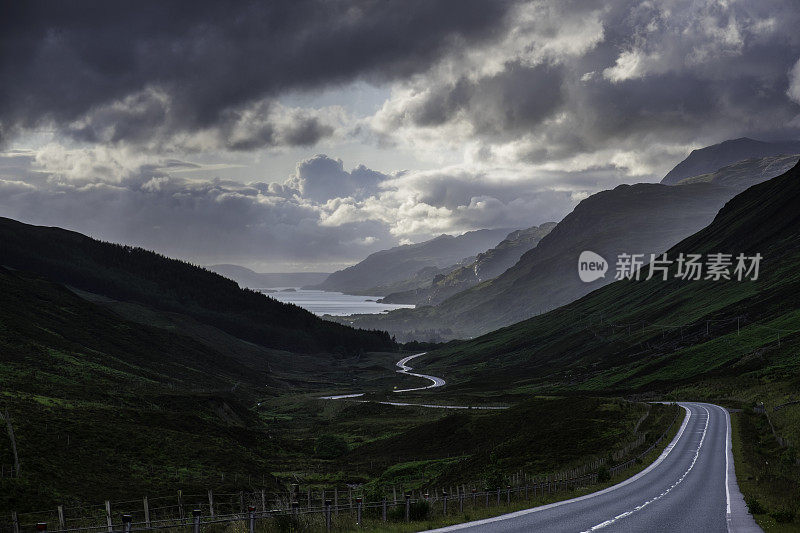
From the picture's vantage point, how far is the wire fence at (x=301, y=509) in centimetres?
2450

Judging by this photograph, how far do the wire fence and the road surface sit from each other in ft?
10.0

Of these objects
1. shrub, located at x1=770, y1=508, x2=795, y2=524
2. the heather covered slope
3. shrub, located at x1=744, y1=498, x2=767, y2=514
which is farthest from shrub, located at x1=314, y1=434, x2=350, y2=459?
shrub, located at x1=770, y1=508, x2=795, y2=524

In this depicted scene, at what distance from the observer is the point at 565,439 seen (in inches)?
2630

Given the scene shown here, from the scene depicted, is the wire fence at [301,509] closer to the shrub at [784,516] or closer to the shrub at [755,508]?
the shrub at [755,508]

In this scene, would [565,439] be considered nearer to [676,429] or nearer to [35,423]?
[676,429]

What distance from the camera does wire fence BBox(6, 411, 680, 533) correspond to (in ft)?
80.4

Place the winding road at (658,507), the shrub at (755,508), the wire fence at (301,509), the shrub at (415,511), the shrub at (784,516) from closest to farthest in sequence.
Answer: the wire fence at (301,509)
the winding road at (658,507)
the shrub at (784,516)
the shrub at (415,511)
the shrub at (755,508)

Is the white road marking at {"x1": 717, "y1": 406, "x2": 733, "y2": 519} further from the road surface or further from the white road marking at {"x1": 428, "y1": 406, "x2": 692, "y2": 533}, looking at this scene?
the white road marking at {"x1": 428, "y1": 406, "x2": 692, "y2": 533}

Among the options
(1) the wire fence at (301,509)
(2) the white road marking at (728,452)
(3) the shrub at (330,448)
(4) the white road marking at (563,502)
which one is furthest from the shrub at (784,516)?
(3) the shrub at (330,448)

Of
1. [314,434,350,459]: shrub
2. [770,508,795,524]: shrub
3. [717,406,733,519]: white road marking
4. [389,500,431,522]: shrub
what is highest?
[389,500,431,522]: shrub

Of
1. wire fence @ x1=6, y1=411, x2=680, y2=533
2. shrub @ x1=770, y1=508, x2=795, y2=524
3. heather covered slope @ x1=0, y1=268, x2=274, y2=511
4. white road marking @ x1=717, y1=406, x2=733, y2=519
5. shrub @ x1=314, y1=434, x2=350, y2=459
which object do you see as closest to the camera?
wire fence @ x1=6, y1=411, x2=680, y2=533

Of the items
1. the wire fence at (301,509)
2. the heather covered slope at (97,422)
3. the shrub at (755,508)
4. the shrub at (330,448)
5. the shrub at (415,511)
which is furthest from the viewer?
the shrub at (330,448)

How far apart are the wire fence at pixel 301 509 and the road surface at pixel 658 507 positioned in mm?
3051

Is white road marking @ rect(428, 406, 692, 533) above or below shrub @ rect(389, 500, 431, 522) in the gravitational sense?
below
